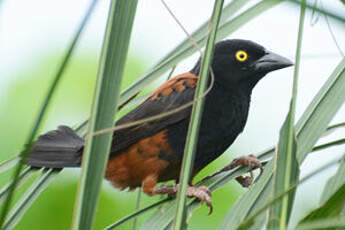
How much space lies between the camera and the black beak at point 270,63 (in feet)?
9.68

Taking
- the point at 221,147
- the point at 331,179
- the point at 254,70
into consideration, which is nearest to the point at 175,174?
the point at 221,147

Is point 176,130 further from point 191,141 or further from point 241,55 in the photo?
point 191,141

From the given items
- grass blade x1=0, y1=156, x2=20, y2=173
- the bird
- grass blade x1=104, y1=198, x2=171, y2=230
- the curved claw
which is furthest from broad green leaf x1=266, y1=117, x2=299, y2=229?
the bird

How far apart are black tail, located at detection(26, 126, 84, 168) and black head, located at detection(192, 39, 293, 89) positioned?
79 centimetres

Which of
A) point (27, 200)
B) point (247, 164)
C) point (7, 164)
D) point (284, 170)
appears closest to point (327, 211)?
point (284, 170)

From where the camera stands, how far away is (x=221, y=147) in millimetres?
2793

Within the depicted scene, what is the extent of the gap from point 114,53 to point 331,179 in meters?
0.90

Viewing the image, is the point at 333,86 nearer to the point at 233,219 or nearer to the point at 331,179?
the point at 331,179

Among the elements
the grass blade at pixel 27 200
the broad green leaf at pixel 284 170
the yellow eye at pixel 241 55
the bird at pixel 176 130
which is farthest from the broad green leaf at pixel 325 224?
the yellow eye at pixel 241 55

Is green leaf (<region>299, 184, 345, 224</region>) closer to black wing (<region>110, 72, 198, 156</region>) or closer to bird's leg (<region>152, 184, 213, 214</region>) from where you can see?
bird's leg (<region>152, 184, 213, 214</region>)

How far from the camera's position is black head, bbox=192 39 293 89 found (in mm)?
3059

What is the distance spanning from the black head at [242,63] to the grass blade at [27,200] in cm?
142

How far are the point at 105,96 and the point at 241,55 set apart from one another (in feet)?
7.30

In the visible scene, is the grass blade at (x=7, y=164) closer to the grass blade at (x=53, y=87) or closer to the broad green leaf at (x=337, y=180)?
the grass blade at (x=53, y=87)
